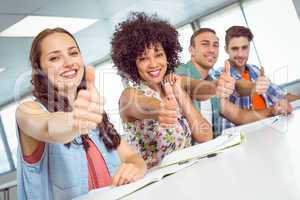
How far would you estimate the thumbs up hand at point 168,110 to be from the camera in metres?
1.89

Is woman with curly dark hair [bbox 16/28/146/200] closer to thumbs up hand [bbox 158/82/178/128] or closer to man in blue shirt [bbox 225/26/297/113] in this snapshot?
thumbs up hand [bbox 158/82/178/128]

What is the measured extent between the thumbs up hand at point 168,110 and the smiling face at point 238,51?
0.84 m

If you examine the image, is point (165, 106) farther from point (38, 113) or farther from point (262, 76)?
point (262, 76)

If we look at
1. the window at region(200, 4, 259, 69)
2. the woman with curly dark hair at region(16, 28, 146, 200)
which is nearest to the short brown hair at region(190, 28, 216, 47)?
the window at region(200, 4, 259, 69)

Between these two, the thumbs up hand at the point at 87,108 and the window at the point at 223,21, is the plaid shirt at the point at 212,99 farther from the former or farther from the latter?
the thumbs up hand at the point at 87,108

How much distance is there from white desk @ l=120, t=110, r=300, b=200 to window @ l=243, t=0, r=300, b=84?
307 centimetres

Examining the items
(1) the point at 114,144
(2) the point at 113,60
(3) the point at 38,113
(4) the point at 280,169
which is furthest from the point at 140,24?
(4) the point at 280,169

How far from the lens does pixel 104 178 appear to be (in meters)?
1.41

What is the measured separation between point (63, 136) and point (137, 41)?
48.9 inches

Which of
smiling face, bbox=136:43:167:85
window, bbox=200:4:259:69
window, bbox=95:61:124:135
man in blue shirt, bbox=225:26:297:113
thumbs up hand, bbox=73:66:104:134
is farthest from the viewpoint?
window, bbox=200:4:259:69

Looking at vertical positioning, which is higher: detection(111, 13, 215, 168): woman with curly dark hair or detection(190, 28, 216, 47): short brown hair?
detection(190, 28, 216, 47): short brown hair

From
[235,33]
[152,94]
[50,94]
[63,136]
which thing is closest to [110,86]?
[152,94]

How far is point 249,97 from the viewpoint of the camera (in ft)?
8.42

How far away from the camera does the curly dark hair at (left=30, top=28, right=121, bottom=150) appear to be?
1311mm
